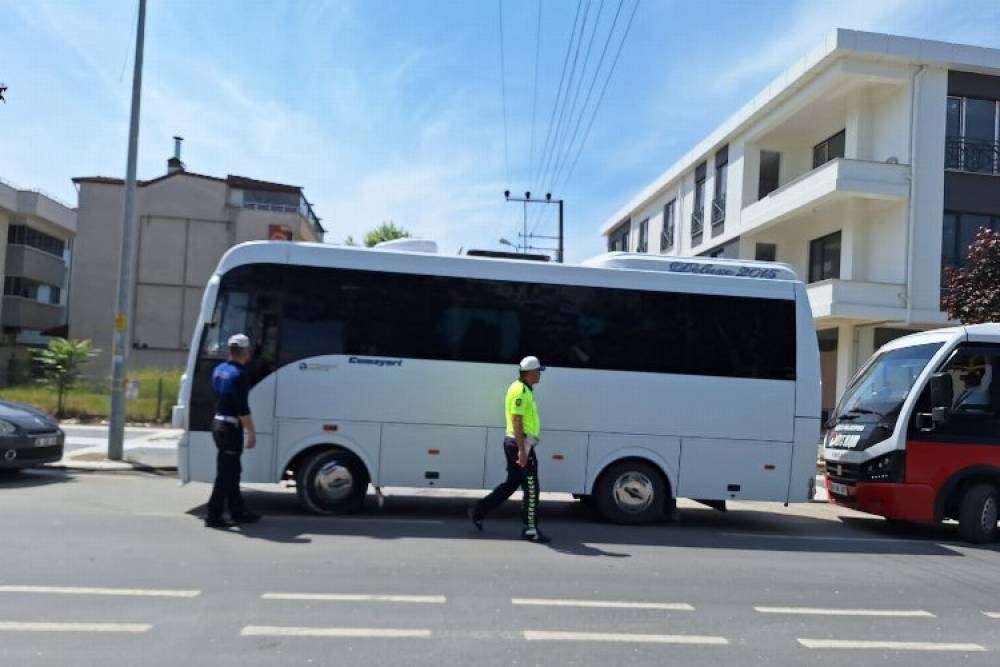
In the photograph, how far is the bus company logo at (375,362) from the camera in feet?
29.9

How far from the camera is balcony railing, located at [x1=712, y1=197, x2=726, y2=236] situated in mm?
28375

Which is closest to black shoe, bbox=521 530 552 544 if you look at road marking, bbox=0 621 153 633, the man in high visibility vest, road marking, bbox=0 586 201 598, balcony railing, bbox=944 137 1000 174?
the man in high visibility vest

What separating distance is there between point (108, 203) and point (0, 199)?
7.01 m

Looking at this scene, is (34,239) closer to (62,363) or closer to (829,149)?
(62,363)

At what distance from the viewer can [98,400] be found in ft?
68.4

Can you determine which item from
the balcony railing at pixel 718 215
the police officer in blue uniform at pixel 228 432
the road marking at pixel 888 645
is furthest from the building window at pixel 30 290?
the road marking at pixel 888 645

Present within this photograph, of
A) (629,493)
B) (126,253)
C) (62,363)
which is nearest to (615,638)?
(629,493)

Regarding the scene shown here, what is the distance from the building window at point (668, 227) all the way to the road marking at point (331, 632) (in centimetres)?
3084

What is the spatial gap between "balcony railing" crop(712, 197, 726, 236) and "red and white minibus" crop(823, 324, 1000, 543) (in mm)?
18788

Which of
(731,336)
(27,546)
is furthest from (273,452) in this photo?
(731,336)

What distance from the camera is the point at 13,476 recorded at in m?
11.5

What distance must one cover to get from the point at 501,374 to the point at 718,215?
71.2 ft

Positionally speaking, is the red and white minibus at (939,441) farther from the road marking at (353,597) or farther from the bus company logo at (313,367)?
the bus company logo at (313,367)

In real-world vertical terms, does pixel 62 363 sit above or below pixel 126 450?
above
